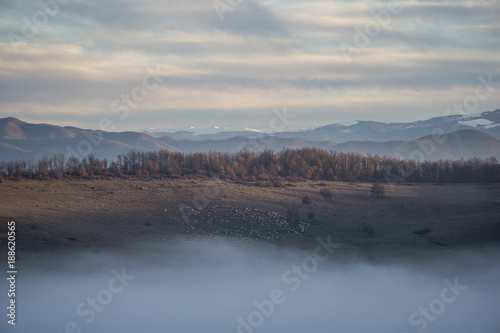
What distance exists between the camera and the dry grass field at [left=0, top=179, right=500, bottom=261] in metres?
54.9

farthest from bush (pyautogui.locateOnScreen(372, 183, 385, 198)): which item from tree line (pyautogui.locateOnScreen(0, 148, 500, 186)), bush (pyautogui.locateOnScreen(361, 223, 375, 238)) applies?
tree line (pyautogui.locateOnScreen(0, 148, 500, 186))

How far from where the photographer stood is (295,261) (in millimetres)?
54000

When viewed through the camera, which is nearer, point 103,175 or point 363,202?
point 363,202

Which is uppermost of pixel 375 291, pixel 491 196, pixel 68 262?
pixel 491 196

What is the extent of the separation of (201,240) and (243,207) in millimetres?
14226

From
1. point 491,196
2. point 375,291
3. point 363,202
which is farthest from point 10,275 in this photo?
point 491,196

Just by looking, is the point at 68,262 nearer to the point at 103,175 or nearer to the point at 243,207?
the point at 243,207

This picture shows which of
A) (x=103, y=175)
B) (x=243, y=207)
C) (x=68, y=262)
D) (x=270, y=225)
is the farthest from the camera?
(x=103, y=175)

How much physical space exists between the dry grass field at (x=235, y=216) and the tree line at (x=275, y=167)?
35.3 feet

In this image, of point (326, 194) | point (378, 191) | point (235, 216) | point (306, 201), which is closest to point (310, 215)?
point (306, 201)

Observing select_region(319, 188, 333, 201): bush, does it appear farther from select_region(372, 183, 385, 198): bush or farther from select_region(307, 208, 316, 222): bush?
select_region(307, 208, 316, 222): bush

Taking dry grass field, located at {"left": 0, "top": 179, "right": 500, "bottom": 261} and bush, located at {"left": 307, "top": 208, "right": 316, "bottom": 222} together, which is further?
bush, located at {"left": 307, "top": 208, "right": 316, "bottom": 222}

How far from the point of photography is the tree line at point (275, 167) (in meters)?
93.8

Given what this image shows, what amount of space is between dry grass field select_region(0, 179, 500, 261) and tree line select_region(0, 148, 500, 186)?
10.8 metres
